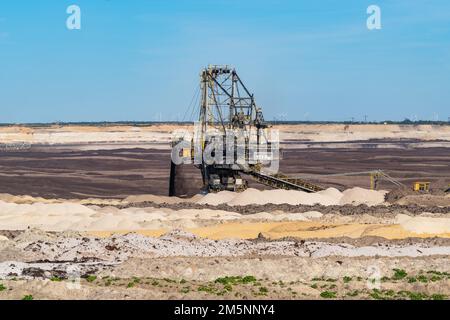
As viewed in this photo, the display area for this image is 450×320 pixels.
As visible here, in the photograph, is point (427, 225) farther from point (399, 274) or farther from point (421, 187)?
point (421, 187)

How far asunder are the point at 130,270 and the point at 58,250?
235 inches

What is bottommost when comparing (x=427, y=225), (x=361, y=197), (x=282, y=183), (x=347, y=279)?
(x=361, y=197)

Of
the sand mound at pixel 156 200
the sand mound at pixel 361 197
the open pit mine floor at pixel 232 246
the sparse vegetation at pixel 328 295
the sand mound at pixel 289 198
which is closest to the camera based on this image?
the sparse vegetation at pixel 328 295

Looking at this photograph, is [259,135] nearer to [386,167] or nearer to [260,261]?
[260,261]

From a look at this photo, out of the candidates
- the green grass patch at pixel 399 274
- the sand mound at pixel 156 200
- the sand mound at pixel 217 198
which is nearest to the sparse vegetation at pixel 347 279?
the green grass patch at pixel 399 274

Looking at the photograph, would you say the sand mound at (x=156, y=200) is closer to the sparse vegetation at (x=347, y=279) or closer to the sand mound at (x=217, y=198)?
the sand mound at (x=217, y=198)

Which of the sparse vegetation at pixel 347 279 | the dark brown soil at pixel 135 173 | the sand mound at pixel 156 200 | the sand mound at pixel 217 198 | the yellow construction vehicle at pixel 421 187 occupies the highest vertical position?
the yellow construction vehicle at pixel 421 187

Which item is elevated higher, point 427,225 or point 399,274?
point 427,225

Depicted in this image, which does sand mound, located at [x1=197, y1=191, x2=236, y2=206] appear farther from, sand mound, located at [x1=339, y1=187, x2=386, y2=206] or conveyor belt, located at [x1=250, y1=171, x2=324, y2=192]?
sand mound, located at [x1=339, y1=187, x2=386, y2=206]

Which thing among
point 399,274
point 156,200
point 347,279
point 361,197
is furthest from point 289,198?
point 347,279

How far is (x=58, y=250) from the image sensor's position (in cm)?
3238

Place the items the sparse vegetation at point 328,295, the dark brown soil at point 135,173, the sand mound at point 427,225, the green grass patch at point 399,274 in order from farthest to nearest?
the dark brown soil at point 135,173 < the sand mound at point 427,225 < the green grass patch at point 399,274 < the sparse vegetation at point 328,295

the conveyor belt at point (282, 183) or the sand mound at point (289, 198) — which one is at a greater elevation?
the conveyor belt at point (282, 183)
